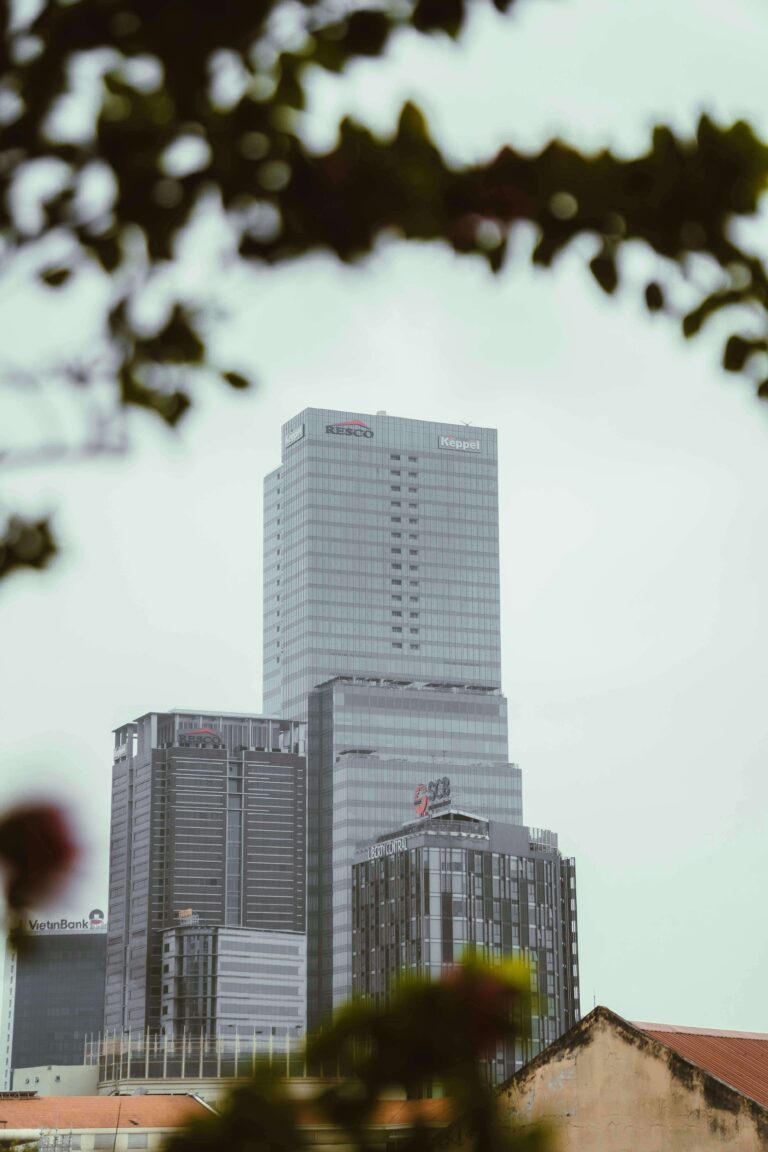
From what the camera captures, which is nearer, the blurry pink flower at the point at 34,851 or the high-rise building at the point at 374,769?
the blurry pink flower at the point at 34,851

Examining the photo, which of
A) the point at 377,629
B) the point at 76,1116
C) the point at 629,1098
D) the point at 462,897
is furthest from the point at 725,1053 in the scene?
the point at 377,629

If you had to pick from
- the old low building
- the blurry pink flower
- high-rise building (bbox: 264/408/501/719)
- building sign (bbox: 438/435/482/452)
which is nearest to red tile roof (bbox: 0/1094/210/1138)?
the old low building

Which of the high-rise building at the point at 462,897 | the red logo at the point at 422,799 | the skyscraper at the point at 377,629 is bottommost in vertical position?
the high-rise building at the point at 462,897

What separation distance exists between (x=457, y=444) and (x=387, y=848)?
57875 mm

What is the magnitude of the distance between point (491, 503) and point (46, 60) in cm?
16929

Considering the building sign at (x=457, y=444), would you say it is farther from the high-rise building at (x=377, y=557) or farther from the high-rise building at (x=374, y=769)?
the high-rise building at (x=374, y=769)

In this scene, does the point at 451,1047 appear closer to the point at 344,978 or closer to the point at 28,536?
the point at 28,536

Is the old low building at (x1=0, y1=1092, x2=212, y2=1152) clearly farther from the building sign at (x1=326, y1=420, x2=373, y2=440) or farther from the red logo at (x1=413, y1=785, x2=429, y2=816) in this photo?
the building sign at (x1=326, y1=420, x2=373, y2=440)

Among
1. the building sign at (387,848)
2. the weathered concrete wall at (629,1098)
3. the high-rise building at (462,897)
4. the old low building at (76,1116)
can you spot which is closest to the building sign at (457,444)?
the high-rise building at (462,897)

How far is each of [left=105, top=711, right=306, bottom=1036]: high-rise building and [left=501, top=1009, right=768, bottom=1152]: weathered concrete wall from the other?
125m

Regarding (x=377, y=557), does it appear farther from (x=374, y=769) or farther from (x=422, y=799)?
(x=422, y=799)

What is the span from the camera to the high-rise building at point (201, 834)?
154 meters

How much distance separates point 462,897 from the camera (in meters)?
122

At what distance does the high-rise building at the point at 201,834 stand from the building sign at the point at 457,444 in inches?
1385
